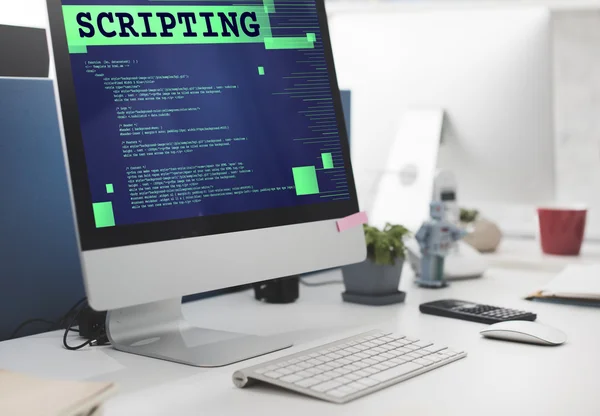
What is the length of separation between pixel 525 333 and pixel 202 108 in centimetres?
57

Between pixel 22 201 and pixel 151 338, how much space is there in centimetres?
31

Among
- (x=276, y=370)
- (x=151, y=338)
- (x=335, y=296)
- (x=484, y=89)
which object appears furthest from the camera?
(x=484, y=89)

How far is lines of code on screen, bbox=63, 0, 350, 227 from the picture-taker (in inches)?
39.3

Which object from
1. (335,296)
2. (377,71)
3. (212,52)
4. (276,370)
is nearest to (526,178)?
(377,71)

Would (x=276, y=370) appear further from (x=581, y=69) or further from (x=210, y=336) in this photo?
(x=581, y=69)

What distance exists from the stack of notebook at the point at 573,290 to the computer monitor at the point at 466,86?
0.35 meters

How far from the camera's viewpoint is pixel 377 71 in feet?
6.01

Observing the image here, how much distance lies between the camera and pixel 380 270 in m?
1.38

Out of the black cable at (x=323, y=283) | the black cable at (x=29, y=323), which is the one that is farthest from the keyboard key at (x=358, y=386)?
the black cable at (x=323, y=283)

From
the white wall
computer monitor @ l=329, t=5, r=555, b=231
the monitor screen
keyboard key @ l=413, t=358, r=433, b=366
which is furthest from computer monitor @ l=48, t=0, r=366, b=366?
the white wall

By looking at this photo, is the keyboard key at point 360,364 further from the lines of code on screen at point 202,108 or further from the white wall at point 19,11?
the white wall at point 19,11

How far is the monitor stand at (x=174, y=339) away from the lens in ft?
3.44

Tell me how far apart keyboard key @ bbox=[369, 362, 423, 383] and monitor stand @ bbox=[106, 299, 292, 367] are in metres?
0.21

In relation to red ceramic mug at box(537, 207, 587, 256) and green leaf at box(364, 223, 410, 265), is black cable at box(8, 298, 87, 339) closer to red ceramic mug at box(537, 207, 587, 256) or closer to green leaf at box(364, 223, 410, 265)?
green leaf at box(364, 223, 410, 265)
